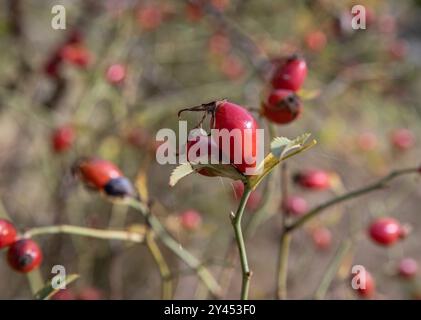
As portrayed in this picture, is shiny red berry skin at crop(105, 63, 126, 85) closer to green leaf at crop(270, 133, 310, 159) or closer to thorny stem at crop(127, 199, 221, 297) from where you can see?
thorny stem at crop(127, 199, 221, 297)

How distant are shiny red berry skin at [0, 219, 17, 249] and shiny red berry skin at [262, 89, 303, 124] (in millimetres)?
598

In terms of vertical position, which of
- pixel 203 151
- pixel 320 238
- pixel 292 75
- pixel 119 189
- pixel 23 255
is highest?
pixel 292 75

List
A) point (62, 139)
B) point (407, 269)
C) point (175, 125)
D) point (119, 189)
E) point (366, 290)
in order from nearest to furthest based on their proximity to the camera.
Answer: point (119, 189), point (366, 290), point (407, 269), point (62, 139), point (175, 125)

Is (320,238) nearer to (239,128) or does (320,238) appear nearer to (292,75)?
(292,75)

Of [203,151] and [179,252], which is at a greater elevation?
[203,151]

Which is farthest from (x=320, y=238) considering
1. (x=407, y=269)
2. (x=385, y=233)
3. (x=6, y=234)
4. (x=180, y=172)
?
(x=180, y=172)

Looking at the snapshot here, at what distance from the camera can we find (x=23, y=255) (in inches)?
45.5

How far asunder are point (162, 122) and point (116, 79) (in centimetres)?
78

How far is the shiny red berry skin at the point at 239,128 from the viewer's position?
2.78 feet

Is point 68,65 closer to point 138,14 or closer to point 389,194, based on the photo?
point 138,14

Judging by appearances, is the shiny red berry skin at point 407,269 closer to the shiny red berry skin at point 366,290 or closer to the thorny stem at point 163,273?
the shiny red berry skin at point 366,290

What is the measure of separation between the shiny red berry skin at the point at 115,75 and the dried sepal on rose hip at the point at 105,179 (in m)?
0.82

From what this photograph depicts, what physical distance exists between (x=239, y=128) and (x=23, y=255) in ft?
1.90

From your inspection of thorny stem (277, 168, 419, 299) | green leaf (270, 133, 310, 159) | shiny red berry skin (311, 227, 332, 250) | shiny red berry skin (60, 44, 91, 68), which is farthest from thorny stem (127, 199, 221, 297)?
shiny red berry skin (60, 44, 91, 68)
